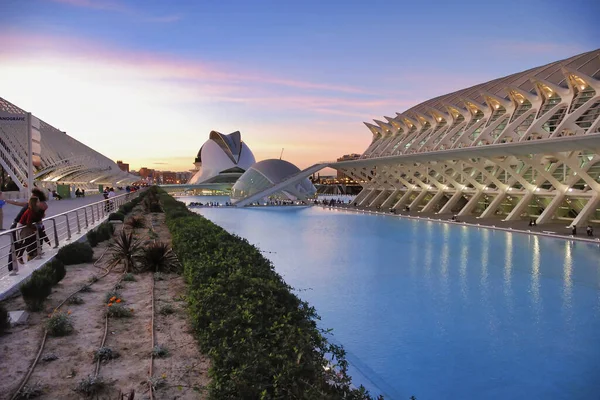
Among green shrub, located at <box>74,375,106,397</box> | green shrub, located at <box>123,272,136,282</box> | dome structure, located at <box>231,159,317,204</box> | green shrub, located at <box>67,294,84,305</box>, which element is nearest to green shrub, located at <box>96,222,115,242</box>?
green shrub, located at <box>123,272,136,282</box>

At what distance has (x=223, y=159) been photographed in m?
88.1

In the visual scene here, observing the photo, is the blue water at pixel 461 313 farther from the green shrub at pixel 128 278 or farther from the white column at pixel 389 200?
the white column at pixel 389 200

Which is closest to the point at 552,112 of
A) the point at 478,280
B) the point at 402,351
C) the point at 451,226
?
the point at 451,226

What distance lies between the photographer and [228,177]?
8819 centimetres

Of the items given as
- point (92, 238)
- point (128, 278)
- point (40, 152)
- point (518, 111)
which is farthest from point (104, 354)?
point (40, 152)

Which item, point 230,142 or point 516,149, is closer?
point 516,149

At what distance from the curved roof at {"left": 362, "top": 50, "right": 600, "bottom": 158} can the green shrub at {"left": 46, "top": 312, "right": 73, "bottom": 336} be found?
942 inches

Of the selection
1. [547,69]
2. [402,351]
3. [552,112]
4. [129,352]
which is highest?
[547,69]

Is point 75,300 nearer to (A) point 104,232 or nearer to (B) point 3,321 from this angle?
(B) point 3,321

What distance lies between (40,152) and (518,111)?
138ft

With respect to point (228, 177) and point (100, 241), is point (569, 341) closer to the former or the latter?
point (100, 241)

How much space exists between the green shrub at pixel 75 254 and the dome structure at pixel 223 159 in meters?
79.4

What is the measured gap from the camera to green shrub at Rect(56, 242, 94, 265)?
27.3ft

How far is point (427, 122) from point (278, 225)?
922 inches
